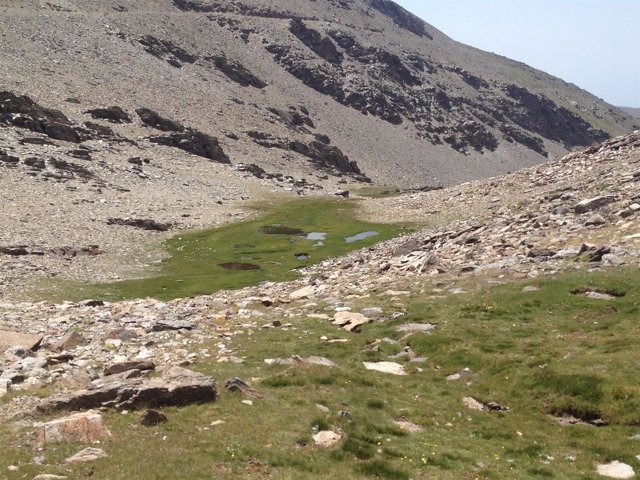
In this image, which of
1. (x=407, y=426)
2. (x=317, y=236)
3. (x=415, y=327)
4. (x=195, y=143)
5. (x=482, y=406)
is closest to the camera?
(x=407, y=426)

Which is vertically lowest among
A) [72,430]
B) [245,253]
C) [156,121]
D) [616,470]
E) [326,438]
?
[245,253]

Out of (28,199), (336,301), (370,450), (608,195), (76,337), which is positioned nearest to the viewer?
(370,450)

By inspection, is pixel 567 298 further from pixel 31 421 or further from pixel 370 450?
pixel 31 421

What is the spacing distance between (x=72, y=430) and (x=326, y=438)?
7363 millimetres

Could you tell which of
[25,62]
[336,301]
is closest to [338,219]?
[336,301]

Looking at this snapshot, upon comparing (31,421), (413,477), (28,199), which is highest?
(413,477)

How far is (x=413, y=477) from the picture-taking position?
14352 millimetres

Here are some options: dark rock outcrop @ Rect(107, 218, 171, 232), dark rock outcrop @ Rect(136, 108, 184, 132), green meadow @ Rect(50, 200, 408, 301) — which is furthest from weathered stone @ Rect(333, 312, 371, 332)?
dark rock outcrop @ Rect(136, 108, 184, 132)

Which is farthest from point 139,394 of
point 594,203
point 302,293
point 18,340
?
point 594,203

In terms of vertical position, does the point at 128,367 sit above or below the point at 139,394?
below

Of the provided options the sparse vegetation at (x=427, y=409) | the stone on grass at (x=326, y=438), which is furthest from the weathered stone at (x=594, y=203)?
the stone on grass at (x=326, y=438)

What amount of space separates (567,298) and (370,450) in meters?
17.5

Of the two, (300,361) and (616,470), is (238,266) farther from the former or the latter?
(616,470)

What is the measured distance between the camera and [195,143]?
143 meters
